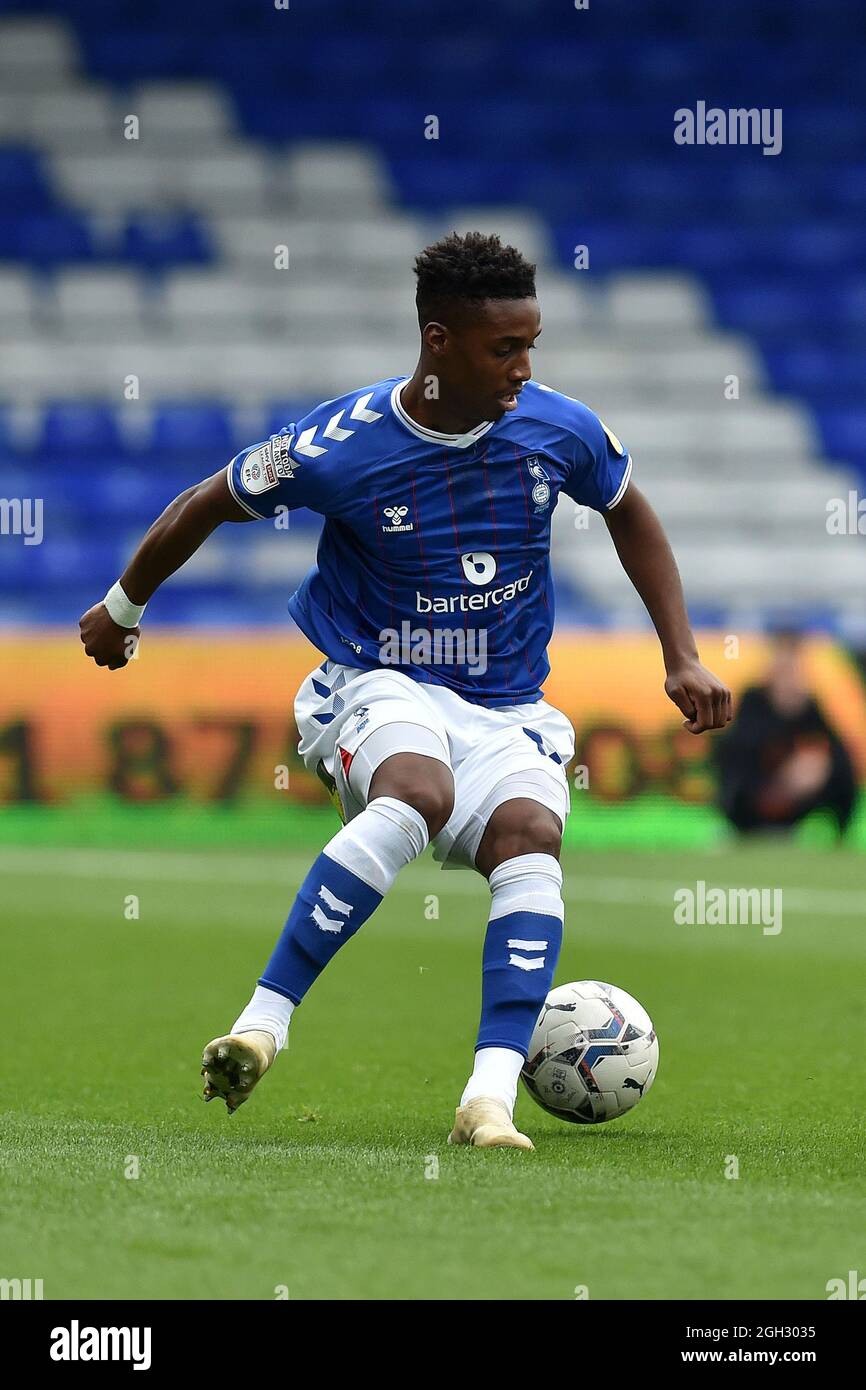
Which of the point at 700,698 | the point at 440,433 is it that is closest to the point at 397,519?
the point at 440,433

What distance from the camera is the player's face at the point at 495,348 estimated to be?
412 cm

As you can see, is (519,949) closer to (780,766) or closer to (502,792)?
(502,792)

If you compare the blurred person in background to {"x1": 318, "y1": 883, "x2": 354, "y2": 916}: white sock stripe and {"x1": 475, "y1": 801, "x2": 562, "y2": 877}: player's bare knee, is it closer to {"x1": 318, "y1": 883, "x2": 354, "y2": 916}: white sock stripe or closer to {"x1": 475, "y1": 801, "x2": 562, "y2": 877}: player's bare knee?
{"x1": 475, "y1": 801, "x2": 562, "y2": 877}: player's bare knee

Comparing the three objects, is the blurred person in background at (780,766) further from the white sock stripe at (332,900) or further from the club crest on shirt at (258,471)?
the white sock stripe at (332,900)

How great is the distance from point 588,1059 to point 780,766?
8030mm

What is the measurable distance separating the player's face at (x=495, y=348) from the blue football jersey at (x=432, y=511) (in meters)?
0.20

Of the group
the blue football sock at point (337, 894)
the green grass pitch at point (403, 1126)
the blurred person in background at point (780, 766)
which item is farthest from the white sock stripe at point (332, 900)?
the blurred person in background at point (780, 766)

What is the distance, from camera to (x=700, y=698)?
426cm

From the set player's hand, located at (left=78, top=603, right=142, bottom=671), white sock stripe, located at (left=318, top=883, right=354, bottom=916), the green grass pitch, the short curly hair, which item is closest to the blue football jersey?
the short curly hair

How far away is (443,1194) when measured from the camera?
10.0 ft

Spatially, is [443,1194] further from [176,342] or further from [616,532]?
[176,342]

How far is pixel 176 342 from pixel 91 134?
1.85m
